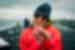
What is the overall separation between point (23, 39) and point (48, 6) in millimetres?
482

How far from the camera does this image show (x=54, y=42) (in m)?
3.43

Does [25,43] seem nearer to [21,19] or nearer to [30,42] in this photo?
[30,42]

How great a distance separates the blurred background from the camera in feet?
11.1

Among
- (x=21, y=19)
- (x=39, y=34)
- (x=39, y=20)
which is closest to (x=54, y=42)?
(x=39, y=34)

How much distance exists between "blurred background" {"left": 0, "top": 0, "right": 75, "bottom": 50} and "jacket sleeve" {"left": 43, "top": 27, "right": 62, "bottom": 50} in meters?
0.06

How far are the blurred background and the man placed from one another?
54 millimetres

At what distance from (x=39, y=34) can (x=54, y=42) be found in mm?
200

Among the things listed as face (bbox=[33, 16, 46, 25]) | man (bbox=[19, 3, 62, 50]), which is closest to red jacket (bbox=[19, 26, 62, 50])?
man (bbox=[19, 3, 62, 50])

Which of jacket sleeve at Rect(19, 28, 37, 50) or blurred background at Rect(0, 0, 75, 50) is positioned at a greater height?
blurred background at Rect(0, 0, 75, 50)

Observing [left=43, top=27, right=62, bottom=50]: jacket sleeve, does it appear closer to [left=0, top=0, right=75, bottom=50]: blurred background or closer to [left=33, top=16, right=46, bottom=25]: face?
[left=0, top=0, right=75, bottom=50]: blurred background

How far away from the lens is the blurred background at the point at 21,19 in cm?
338

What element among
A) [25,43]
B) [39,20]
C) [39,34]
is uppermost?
[39,20]

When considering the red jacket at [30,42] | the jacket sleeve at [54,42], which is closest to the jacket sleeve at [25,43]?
the red jacket at [30,42]

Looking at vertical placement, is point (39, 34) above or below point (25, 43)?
above
